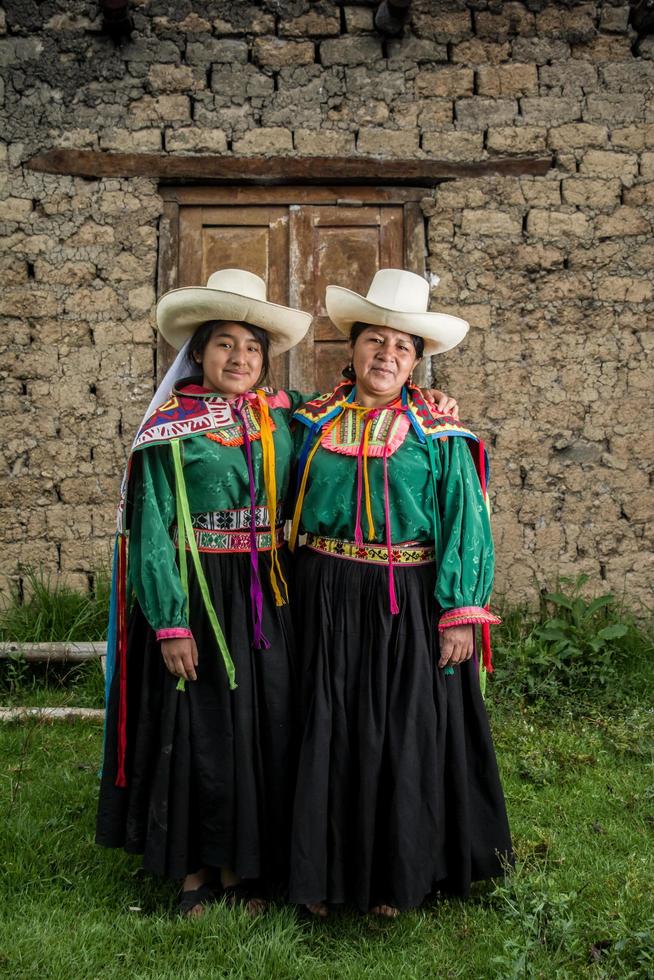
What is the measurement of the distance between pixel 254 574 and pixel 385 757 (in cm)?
69

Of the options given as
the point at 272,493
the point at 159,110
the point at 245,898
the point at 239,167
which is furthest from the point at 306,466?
the point at 159,110

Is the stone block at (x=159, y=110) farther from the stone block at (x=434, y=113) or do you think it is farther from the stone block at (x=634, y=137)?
the stone block at (x=634, y=137)

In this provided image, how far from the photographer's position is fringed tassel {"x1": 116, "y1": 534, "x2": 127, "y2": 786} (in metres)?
2.63

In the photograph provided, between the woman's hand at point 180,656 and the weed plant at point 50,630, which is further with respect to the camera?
the weed plant at point 50,630

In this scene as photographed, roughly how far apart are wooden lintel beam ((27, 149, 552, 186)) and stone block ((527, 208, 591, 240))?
0.47 m

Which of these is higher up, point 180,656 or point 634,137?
point 634,137

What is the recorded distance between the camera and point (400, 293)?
8.80 ft

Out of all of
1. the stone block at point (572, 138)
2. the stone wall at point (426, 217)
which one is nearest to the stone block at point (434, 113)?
the stone wall at point (426, 217)

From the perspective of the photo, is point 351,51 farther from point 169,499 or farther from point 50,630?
point 50,630

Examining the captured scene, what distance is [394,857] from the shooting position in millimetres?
2461

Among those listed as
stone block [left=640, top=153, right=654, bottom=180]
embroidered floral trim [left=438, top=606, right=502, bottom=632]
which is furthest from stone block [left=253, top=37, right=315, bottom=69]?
embroidered floral trim [left=438, top=606, right=502, bottom=632]

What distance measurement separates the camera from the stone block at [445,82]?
16.0ft

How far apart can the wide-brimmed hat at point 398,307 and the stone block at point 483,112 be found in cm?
262

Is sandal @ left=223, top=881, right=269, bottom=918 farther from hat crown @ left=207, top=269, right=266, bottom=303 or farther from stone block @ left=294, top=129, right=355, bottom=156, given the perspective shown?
stone block @ left=294, top=129, right=355, bottom=156
